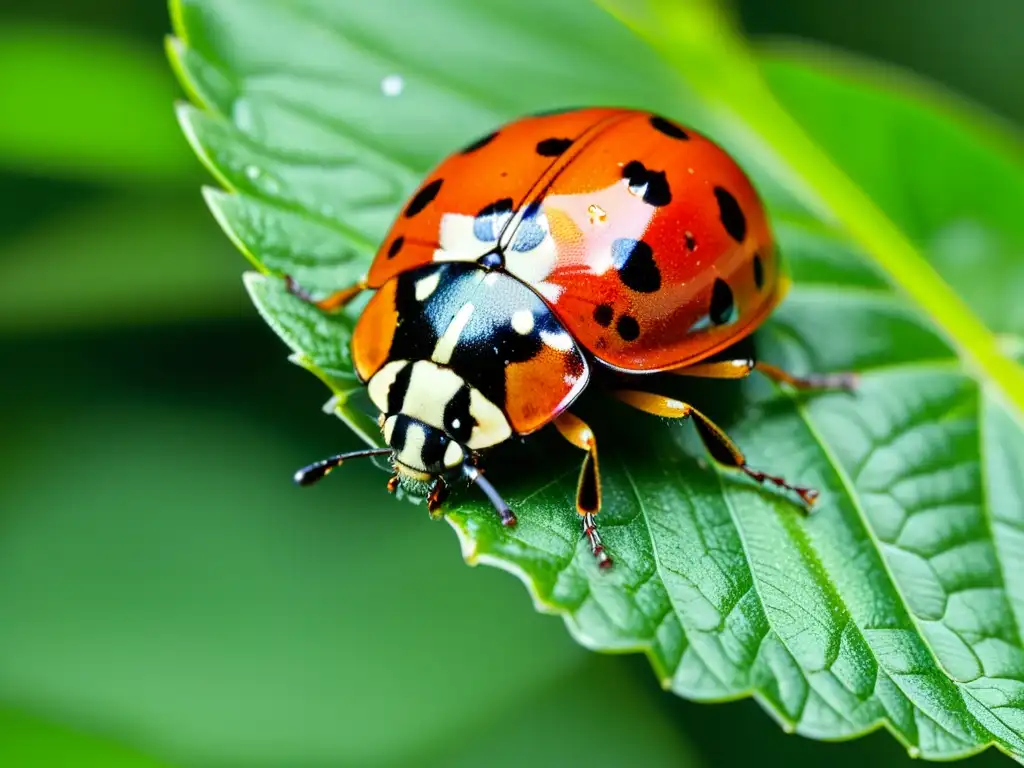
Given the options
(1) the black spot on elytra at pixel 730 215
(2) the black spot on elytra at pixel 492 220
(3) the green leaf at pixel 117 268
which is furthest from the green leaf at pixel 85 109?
(1) the black spot on elytra at pixel 730 215

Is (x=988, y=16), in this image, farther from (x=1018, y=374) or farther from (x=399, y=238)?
(x=399, y=238)

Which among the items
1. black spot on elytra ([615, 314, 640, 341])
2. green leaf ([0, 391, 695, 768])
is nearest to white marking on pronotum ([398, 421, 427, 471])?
black spot on elytra ([615, 314, 640, 341])

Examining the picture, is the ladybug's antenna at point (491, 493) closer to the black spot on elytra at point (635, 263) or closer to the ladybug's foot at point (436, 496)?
the ladybug's foot at point (436, 496)

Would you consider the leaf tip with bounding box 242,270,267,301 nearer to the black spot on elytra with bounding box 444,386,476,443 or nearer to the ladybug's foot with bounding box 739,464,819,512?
the black spot on elytra with bounding box 444,386,476,443

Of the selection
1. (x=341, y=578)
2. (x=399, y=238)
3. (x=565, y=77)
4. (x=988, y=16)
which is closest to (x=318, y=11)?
(x=565, y=77)

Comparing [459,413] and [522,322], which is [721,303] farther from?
[459,413]
